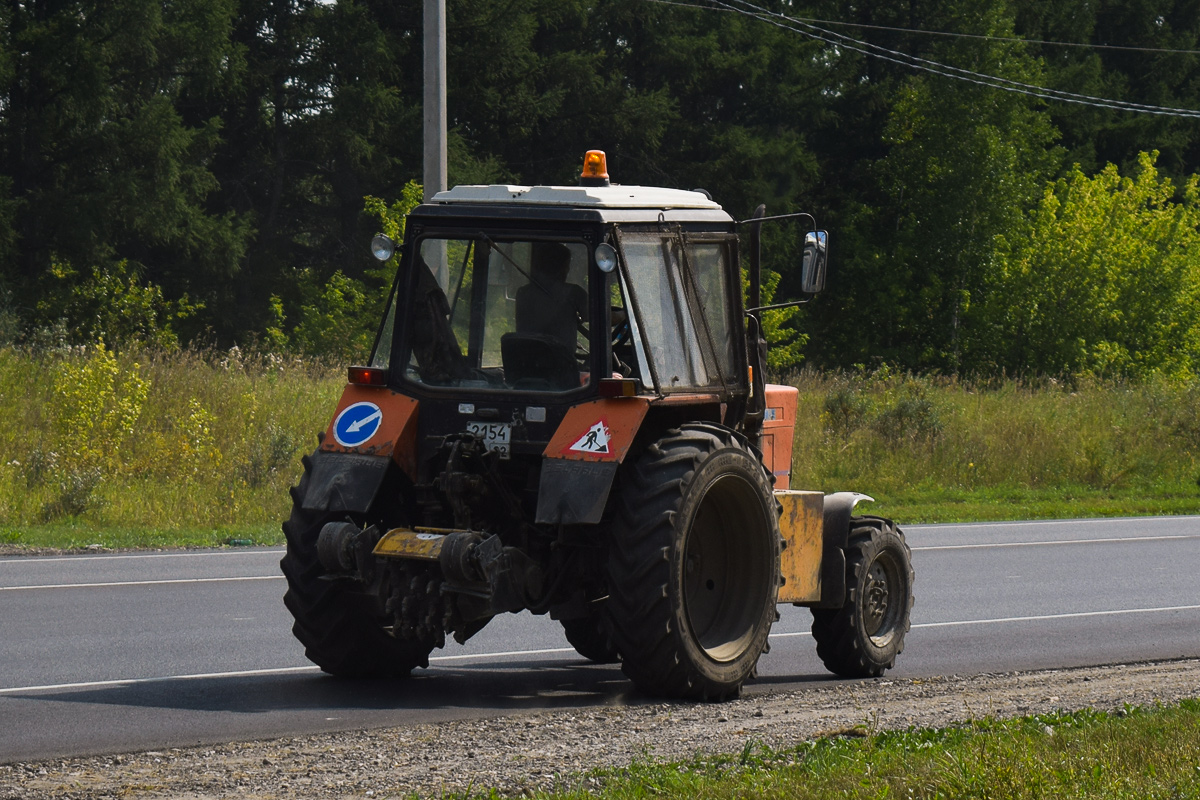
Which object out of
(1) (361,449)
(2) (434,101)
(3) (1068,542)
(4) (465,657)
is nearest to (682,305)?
(1) (361,449)

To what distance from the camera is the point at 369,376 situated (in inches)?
354

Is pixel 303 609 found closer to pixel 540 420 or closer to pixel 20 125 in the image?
pixel 540 420

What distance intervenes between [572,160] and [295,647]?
119ft

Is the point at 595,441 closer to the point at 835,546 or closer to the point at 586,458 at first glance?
the point at 586,458

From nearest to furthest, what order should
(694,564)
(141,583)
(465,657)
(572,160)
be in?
(694,564) < (465,657) < (141,583) < (572,160)

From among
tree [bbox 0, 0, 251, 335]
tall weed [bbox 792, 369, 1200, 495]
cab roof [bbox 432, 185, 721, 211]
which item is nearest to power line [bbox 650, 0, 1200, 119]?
tree [bbox 0, 0, 251, 335]

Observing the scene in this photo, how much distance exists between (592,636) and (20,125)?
32688 mm

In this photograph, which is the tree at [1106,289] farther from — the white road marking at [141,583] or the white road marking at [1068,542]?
the white road marking at [141,583]

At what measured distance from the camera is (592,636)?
10.0m

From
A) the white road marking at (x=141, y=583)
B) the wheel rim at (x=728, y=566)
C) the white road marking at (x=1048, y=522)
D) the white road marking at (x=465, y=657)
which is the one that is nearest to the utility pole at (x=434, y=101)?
the white road marking at (x=141, y=583)

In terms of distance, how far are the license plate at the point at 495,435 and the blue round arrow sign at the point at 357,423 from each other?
546mm

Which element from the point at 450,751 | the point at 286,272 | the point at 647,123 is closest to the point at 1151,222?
the point at 647,123

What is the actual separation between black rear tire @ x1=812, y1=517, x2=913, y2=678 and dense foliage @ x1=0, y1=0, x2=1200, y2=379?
2356 cm

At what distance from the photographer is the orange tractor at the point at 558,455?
8.15 metres
